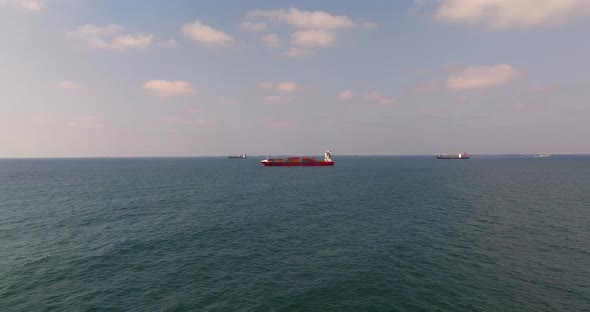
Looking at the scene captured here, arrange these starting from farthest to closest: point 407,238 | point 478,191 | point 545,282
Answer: point 478,191 < point 407,238 < point 545,282

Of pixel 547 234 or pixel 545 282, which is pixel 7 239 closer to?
pixel 545 282

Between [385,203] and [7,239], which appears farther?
[385,203]

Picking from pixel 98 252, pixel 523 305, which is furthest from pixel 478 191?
pixel 98 252

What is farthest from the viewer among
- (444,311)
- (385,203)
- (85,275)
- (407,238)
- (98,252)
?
(385,203)

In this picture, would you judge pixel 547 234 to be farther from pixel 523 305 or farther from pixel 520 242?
pixel 523 305

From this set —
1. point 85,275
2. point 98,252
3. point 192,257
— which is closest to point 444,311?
point 192,257

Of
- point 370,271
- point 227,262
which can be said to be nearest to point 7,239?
point 227,262

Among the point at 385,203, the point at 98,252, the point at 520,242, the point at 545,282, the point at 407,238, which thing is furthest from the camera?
the point at 385,203

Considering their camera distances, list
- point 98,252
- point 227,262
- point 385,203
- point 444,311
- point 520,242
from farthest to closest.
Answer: point 385,203, point 520,242, point 98,252, point 227,262, point 444,311

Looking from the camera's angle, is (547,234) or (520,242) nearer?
(520,242)
